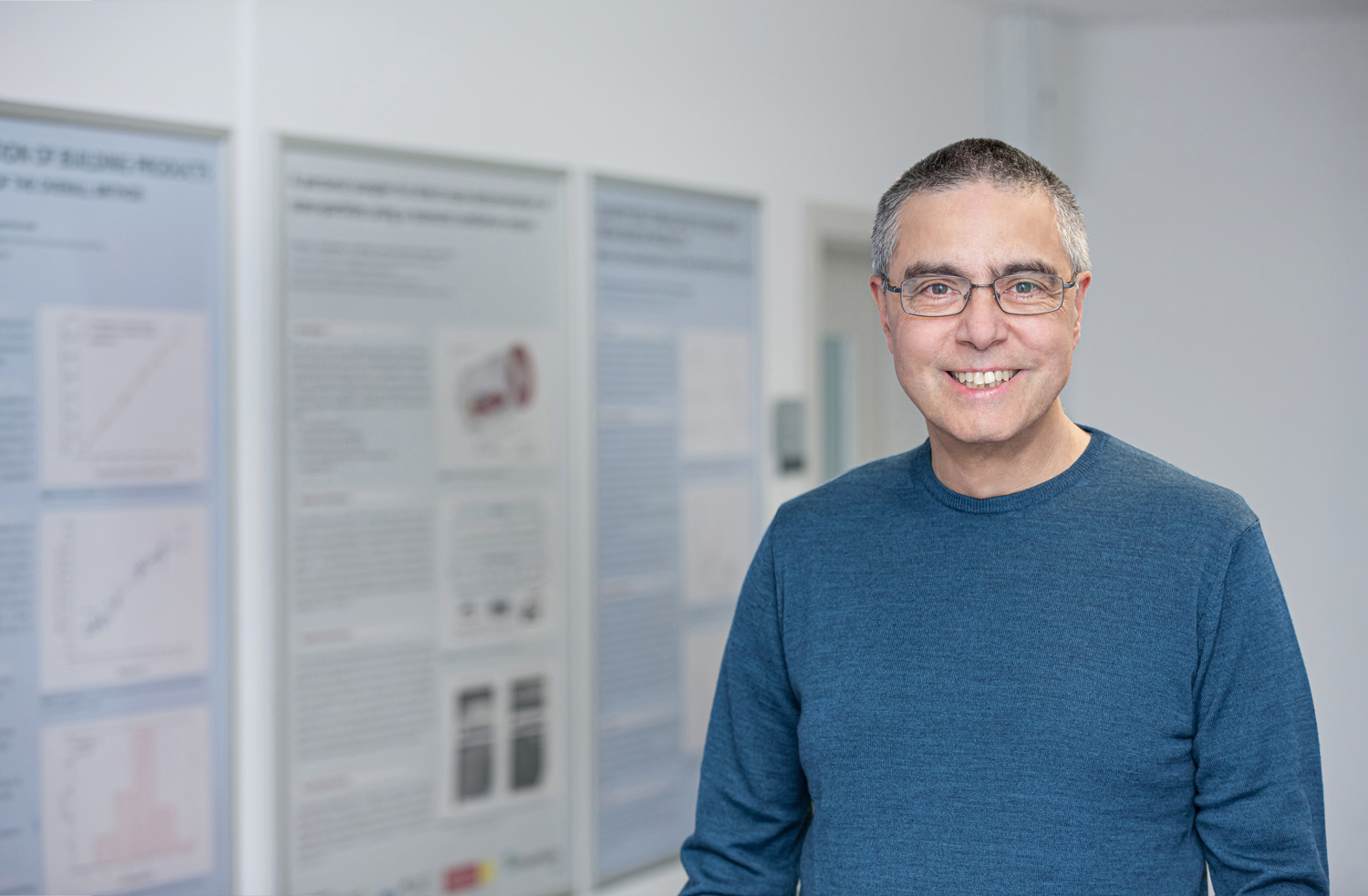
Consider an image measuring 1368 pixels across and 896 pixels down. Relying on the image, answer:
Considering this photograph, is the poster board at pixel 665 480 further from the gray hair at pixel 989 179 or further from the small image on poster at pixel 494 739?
the gray hair at pixel 989 179

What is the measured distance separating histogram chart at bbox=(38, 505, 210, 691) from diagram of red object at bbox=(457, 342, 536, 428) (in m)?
0.59

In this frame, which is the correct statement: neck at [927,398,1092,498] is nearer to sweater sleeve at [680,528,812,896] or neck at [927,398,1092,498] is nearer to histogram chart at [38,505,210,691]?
sweater sleeve at [680,528,812,896]

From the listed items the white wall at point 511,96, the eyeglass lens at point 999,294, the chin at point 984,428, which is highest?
the white wall at point 511,96

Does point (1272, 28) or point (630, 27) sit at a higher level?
point (1272, 28)

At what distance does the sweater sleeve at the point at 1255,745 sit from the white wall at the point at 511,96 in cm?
167

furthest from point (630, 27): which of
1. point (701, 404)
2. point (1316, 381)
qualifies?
point (1316, 381)

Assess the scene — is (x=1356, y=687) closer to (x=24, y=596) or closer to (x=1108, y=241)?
(x=1108, y=241)

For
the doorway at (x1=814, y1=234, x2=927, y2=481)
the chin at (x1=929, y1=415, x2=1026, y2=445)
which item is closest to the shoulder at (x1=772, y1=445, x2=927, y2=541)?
the chin at (x1=929, y1=415, x2=1026, y2=445)

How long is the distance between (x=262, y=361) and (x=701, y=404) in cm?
114

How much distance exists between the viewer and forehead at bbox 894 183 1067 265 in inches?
42.8

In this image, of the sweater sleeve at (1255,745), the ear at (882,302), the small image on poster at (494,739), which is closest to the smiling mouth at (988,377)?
the ear at (882,302)

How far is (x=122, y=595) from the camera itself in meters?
1.92

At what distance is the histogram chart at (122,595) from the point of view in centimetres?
187

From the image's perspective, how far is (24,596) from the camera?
1848 mm
